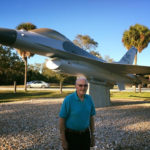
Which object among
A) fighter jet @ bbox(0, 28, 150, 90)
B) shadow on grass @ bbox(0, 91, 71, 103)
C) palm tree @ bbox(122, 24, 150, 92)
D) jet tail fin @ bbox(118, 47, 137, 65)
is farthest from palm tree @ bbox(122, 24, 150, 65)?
fighter jet @ bbox(0, 28, 150, 90)

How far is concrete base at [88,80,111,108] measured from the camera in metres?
8.66

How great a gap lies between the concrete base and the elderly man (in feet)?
20.9

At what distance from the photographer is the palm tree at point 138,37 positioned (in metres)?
23.4

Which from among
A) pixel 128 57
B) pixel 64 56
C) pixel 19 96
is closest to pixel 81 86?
pixel 64 56

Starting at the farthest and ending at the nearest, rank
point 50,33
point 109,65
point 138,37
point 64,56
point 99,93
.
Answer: point 138,37 < point 99,93 < point 109,65 < point 64,56 < point 50,33

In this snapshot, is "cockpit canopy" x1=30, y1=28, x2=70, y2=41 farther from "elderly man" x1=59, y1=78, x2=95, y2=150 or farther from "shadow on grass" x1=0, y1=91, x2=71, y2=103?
"shadow on grass" x1=0, y1=91, x2=71, y2=103

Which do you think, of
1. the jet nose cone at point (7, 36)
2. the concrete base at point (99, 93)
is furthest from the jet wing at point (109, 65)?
the jet nose cone at point (7, 36)

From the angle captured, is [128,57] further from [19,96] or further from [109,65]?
[19,96]

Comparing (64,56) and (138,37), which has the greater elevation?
(138,37)

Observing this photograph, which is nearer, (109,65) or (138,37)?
(109,65)

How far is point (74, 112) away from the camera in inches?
83.7

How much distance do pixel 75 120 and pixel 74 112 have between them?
0.39 ft

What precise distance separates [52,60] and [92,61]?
6.37 ft

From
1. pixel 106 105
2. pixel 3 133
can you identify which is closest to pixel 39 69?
pixel 106 105
